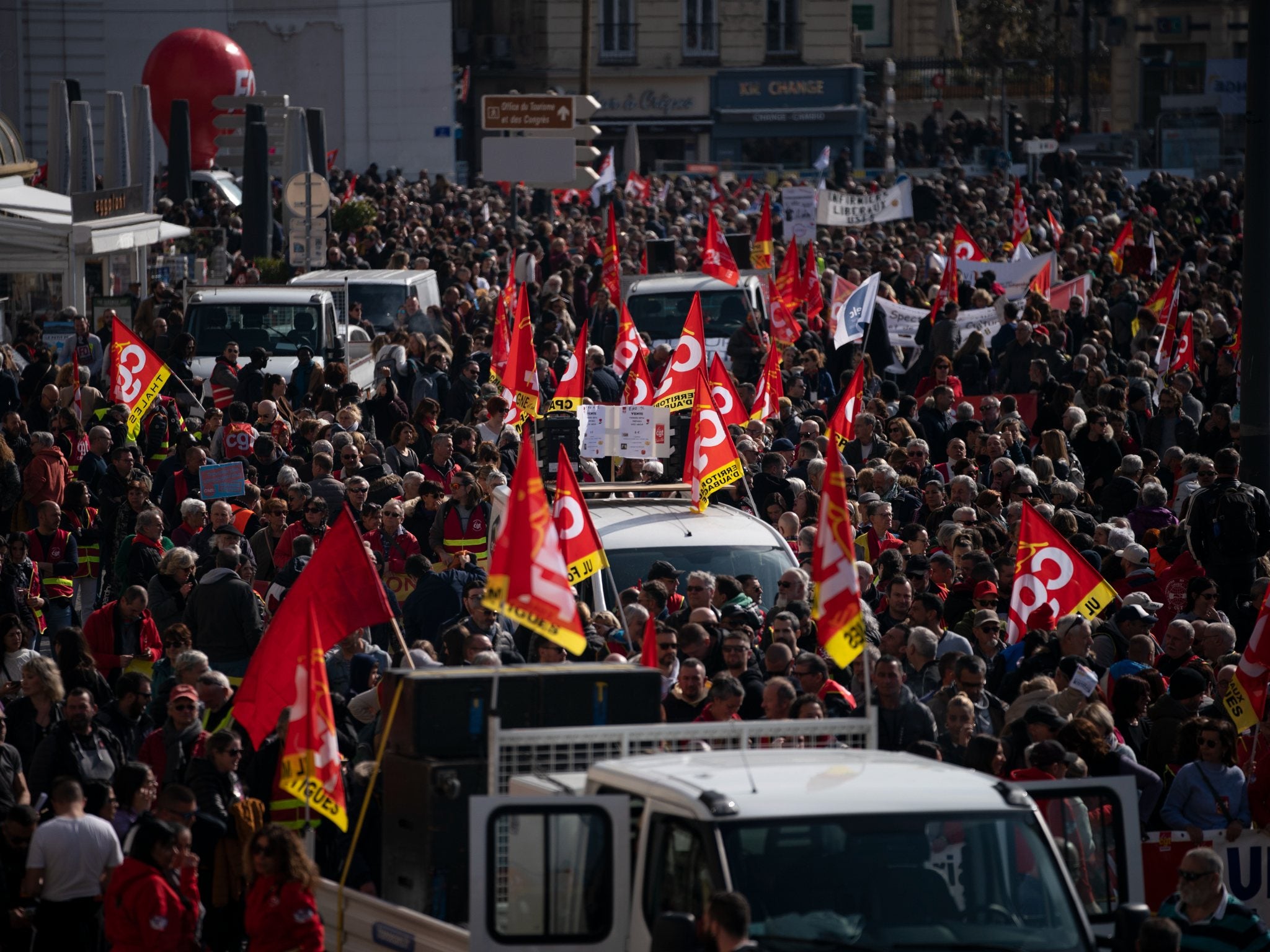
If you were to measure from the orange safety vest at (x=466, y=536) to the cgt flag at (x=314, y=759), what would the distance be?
231 inches

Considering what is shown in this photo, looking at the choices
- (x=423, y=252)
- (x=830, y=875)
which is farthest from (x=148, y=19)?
(x=830, y=875)

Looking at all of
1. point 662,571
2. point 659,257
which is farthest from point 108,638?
point 659,257

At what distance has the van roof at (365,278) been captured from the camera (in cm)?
2423

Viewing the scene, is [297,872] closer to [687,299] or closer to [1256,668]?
[1256,668]

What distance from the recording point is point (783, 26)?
69.8 meters

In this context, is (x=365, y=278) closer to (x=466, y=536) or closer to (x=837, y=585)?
(x=466, y=536)

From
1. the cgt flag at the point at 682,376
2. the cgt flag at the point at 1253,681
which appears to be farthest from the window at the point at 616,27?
the cgt flag at the point at 1253,681

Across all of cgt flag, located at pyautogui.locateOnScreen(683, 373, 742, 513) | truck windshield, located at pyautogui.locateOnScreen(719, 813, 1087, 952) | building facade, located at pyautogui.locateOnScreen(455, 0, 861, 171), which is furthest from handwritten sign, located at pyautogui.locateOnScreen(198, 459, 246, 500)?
building facade, located at pyautogui.locateOnScreen(455, 0, 861, 171)

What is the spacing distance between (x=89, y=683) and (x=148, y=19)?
154ft

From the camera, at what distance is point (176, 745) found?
9.20 metres

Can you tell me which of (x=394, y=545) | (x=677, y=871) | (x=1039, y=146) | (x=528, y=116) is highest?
(x=528, y=116)

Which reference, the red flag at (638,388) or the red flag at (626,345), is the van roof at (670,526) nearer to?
the red flag at (638,388)

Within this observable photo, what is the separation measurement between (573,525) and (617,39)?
60.8 m

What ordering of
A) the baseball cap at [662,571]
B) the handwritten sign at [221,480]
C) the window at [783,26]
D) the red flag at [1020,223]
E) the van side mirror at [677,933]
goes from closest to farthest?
the van side mirror at [677,933]
the baseball cap at [662,571]
the handwritten sign at [221,480]
the red flag at [1020,223]
the window at [783,26]
